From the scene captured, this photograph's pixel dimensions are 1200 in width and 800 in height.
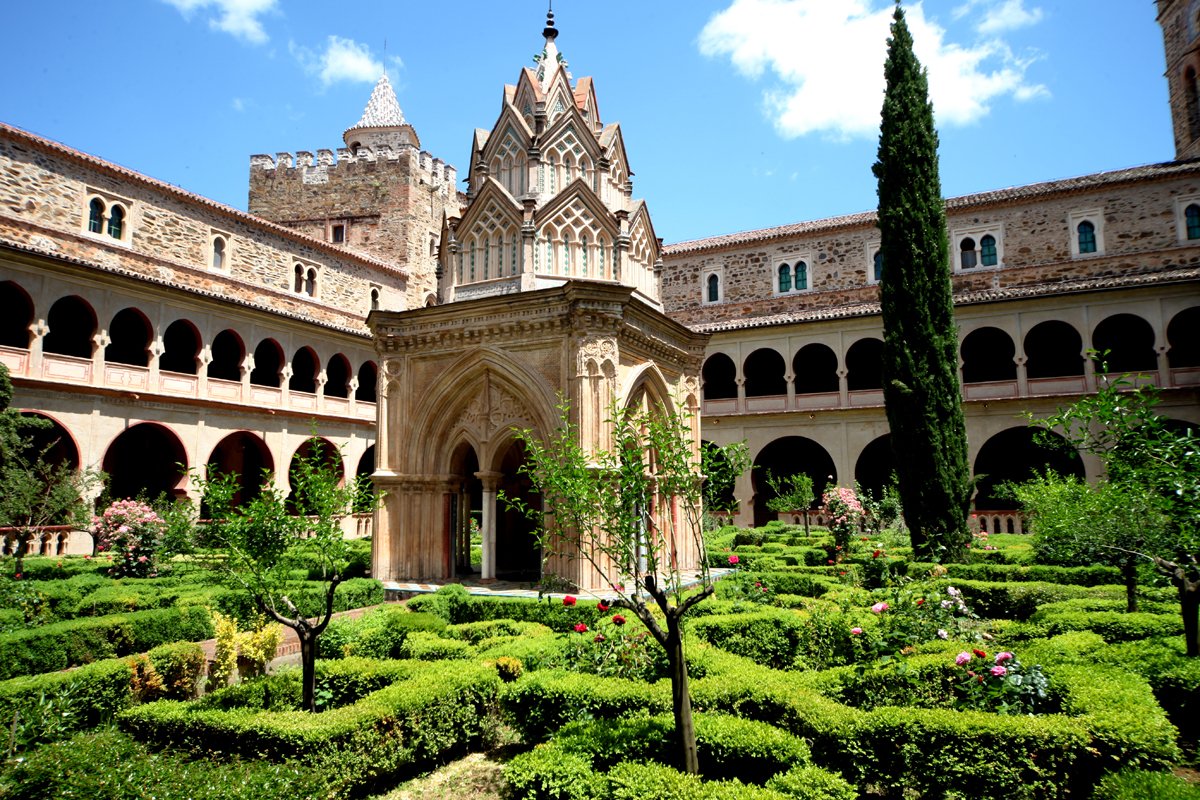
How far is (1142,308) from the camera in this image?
2586 cm

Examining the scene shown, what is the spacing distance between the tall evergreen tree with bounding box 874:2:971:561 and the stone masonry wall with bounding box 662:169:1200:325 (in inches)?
419

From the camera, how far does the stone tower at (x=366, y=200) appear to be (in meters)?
39.9

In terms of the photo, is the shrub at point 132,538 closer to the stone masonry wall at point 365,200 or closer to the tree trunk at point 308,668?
the tree trunk at point 308,668

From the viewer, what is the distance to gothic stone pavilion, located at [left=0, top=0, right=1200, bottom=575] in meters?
15.4

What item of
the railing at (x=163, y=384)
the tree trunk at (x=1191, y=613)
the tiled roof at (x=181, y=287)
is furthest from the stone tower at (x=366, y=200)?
the tree trunk at (x=1191, y=613)

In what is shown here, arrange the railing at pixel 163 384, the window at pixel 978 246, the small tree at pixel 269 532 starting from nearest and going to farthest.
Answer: the small tree at pixel 269 532
the railing at pixel 163 384
the window at pixel 978 246

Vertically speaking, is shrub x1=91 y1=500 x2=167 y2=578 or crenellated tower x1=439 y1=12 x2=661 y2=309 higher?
crenellated tower x1=439 y1=12 x2=661 y2=309

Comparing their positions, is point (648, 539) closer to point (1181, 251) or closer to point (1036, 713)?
point (1036, 713)

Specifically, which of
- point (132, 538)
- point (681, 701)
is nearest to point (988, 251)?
point (681, 701)

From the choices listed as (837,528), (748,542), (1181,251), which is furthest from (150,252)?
(1181,251)

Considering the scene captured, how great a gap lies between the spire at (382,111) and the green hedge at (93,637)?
130 feet

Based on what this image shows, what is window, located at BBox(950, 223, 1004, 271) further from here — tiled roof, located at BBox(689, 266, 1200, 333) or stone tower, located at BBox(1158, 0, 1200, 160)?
stone tower, located at BBox(1158, 0, 1200, 160)

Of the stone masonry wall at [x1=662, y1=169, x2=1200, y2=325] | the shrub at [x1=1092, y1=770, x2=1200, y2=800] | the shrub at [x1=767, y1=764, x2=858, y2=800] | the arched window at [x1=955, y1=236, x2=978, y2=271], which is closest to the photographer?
the shrub at [x1=1092, y1=770, x2=1200, y2=800]

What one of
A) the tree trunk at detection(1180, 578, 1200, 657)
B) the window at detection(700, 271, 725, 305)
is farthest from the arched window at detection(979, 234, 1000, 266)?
the tree trunk at detection(1180, 578, 1200, 657)
